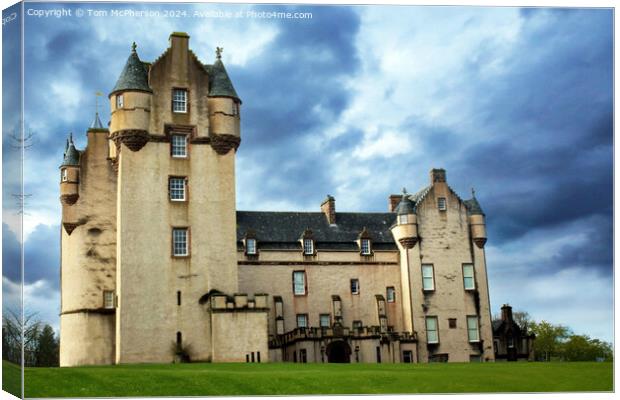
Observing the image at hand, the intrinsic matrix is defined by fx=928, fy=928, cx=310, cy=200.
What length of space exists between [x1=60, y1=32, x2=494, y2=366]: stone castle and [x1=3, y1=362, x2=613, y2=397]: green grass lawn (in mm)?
10785

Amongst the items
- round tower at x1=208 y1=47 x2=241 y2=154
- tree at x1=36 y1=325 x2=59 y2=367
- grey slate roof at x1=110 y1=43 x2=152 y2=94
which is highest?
grey slate roof at x1=110 y1=43 x2=152 y2=94

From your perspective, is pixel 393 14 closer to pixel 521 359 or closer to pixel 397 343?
pixel 397 343

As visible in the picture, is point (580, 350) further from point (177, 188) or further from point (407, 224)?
point (177, 188)

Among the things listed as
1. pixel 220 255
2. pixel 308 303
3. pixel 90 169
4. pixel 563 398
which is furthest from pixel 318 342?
pixel 563 398

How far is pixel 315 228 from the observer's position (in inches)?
2766

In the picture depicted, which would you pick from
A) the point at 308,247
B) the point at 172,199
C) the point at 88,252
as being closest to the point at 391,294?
the point at 308,247

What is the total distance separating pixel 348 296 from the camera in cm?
6800

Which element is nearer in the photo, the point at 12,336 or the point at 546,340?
the point at 12,336

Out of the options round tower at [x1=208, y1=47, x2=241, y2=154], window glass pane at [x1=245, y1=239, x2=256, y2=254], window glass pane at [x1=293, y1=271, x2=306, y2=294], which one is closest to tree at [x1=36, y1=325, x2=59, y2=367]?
round tower at [x1=208, y1=47, x2=241, y2=154]

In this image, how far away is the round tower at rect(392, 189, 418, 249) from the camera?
67.4m

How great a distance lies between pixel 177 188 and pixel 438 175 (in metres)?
22.4

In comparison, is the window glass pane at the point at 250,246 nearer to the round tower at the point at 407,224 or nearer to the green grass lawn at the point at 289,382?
the round tower at the point at 407,224

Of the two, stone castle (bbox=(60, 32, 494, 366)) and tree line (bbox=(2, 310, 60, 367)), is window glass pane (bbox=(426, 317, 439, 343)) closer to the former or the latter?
stone castle (bbox=(60, 32, 494, 366))

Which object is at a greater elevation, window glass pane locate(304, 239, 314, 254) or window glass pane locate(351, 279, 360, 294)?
window glass pane locate(304, 239, 314, 254)
